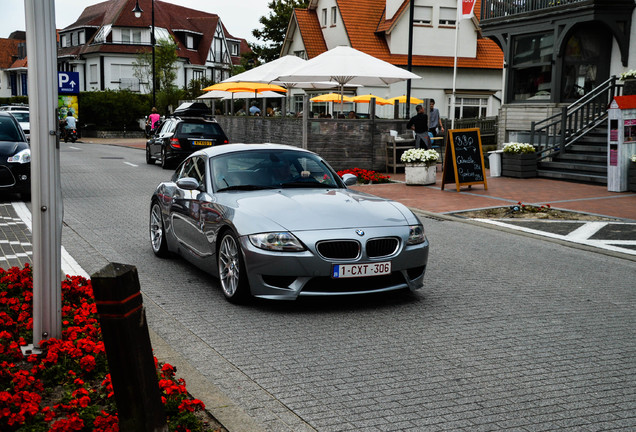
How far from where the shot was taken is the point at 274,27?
63594 millimetres

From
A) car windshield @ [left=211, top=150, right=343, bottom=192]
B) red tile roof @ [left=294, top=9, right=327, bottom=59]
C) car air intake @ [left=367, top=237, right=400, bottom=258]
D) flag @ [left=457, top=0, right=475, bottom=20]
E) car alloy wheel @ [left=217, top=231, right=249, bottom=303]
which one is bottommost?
car alloy wheel @ [left=217, top=231, right=249, bottom=303]

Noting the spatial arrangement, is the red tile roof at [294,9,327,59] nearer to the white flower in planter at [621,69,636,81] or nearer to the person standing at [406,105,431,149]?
the person standing at [406,105,431,149]

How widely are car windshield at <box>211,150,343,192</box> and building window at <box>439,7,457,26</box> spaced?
38795mm

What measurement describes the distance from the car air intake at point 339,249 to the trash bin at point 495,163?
14452 mm

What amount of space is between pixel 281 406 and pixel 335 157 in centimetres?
1683

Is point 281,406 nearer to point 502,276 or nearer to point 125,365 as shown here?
point 125,365

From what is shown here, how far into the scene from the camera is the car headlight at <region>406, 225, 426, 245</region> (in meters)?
6.78

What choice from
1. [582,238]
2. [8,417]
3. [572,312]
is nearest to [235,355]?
[8,417]

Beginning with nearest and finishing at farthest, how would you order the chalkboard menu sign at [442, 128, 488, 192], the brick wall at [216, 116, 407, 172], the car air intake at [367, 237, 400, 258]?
the car air intake at [367, 237, 400, 258], the chalkboard menu sign at [442, 128, 488, 192], the brick wall at [216, 116, 407, 172]

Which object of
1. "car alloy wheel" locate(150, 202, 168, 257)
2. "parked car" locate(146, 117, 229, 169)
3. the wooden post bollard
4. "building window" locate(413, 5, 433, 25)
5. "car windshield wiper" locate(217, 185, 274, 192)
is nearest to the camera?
the wooden post bollard

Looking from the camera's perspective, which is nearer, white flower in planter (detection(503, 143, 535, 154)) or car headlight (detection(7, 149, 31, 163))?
car headlight (detection(7, 149, 31, 163))

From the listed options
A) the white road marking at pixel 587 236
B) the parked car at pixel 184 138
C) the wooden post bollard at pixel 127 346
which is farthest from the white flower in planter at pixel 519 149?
the wooden post bollard at pixel 127 346

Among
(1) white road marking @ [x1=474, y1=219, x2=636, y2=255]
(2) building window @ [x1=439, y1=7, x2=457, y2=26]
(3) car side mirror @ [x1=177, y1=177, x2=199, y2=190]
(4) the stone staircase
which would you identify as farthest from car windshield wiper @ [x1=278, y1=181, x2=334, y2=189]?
(2) building window @ [x1=439, y1=7, x2=457, y2=26]

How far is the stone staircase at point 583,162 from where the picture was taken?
60.5 feet
